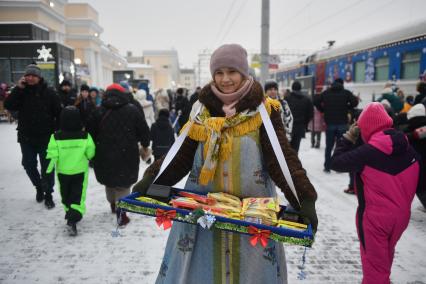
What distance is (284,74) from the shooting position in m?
20.0

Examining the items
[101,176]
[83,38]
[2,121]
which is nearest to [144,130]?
[101,176]

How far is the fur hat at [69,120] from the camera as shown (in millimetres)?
4184

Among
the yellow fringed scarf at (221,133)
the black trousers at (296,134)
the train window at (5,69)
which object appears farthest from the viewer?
the train window at (5,69)

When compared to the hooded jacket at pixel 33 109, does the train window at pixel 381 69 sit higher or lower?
higher

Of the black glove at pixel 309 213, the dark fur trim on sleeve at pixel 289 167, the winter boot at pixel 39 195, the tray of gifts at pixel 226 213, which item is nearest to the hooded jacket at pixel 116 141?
the winter boot at pixel 39 195

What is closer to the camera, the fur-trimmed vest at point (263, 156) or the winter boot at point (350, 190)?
the fur-trimmed vest at point (263, 156)

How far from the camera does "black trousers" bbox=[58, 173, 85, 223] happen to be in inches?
164

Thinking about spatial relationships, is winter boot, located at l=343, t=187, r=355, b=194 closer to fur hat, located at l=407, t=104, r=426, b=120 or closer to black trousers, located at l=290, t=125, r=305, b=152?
black trousers, located at l=290, t=125, r=305, b=152

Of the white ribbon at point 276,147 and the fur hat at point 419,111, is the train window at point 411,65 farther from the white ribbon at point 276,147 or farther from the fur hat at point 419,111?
the white ribbon at point 276,147

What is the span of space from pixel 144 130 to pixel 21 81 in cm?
188

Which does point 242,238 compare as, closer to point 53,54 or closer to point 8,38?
point 8,38

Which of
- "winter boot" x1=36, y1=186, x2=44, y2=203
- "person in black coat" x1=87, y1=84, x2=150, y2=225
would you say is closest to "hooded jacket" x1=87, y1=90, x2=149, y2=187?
"person in black coat" x1=87, y1=84, x2=150, y2=225

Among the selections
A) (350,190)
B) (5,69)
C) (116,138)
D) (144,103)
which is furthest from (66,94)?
(350,190)

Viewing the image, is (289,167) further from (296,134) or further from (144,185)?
(296,134)
